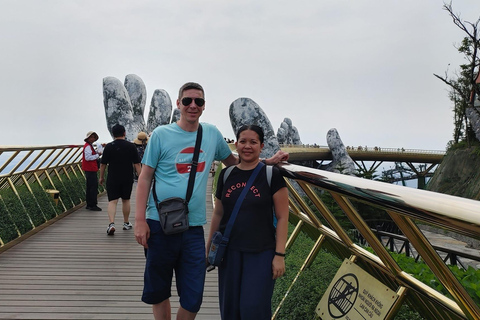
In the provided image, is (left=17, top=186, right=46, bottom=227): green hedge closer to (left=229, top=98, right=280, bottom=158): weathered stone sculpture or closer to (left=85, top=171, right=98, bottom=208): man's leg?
(left=85, top=171, right=98, bottom=208): man's leg

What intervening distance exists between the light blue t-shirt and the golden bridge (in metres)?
0.51

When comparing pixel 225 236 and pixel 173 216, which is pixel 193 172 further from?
pixel 225 236

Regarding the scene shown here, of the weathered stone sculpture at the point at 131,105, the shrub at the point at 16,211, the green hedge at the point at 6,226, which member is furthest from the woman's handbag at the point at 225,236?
the weathered stone sculpture at the point at 131,105

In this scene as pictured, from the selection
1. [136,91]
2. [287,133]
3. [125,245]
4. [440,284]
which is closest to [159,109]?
[136,91]

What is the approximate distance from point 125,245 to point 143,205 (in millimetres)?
4078

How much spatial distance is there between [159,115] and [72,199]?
73.7ft

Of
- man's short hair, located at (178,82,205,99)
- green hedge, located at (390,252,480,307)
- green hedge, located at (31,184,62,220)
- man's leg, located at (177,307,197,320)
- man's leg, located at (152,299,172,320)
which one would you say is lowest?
green hedge, located at (31,184,62,220)

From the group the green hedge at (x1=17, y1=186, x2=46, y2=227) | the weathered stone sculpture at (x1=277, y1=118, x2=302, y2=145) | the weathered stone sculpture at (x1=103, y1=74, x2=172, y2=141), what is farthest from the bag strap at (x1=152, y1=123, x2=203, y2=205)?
the weathered stone sculpture at (x1=277, y1=118, x2=302, y2=145)

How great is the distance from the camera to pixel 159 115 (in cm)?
3212

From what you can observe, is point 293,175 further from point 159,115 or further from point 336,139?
point 336,139

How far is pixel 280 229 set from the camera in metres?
2.29

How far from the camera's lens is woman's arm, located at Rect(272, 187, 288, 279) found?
2.27 metres

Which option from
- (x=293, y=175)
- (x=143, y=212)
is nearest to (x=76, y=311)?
(x=143, y=212)

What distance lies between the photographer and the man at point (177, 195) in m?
2.61
